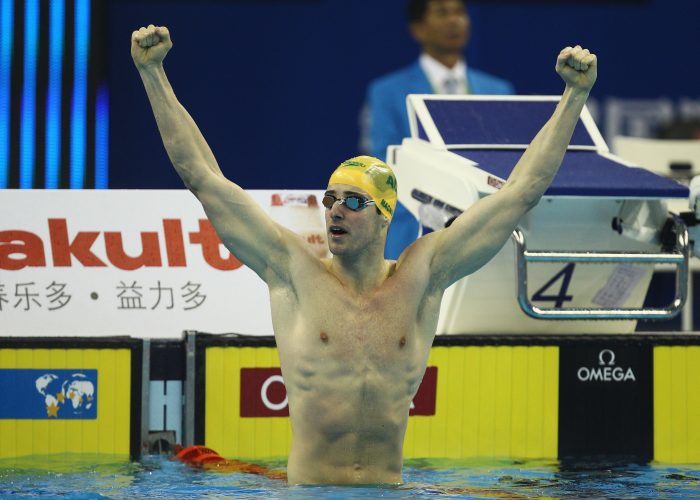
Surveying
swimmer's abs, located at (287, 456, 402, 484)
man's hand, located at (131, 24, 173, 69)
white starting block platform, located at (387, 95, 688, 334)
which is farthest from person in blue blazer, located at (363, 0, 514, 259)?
man's hand, located at (131, 24, 173, 69)

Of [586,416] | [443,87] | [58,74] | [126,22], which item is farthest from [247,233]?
[126,22]

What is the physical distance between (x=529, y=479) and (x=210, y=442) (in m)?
1.06

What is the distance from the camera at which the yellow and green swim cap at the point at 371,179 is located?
3621mm

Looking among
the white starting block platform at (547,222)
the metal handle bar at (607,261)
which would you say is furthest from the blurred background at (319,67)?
the metal handle bar at (607,261)

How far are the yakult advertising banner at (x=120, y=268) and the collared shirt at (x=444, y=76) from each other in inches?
75.8

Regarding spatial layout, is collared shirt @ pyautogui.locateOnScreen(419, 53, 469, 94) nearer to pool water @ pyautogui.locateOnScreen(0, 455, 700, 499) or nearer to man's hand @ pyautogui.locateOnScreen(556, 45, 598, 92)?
pool water @ pyautogui.locateOnScreen(0, 455, 700, 499)

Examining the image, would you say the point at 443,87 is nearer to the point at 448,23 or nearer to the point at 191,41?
the point at 448,23

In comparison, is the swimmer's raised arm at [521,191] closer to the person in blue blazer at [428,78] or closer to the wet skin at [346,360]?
the wet skin at [346,360]

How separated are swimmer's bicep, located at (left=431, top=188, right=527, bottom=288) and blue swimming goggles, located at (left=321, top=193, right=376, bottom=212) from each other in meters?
0.28

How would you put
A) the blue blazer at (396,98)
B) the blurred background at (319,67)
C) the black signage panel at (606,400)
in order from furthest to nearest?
the blurred background at (319,67)
the blue blazer at (396,98)
the black signage panel at (606,400)

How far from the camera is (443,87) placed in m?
6.43

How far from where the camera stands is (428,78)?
6.46 m

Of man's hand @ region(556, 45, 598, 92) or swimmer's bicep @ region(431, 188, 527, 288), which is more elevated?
man's hand @ region(556, 45, 598, 92)

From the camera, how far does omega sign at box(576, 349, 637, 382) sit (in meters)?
4.75
